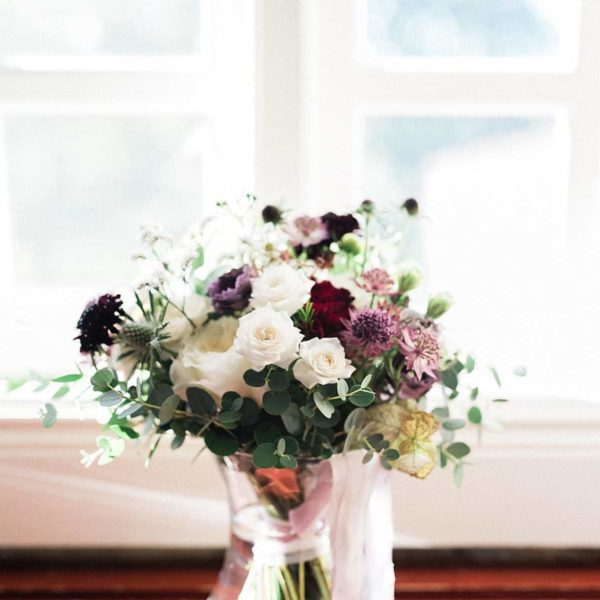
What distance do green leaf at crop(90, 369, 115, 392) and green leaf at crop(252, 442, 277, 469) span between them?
0.16 metres

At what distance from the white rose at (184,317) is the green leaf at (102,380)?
0.07 metres

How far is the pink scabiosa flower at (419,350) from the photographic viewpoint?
0.67 m

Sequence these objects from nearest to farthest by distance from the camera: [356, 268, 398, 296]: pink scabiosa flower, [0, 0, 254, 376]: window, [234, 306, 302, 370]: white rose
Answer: [234, 306, 302, 370]: white rose
[356, 268, 398, 296]: pink scabiosa flower
[0, 0, 254, 376]: window

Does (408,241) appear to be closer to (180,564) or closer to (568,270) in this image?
(568,270)

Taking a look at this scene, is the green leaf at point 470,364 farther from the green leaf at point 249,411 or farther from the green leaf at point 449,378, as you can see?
the green leaf at point 249,411

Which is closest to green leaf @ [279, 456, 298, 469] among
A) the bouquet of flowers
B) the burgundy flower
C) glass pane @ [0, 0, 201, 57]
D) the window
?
the bouquet of flowers

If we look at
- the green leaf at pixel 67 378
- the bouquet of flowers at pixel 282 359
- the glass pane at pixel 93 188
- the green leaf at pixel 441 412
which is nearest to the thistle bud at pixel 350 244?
the bouquet of flowers at pixel 282 359

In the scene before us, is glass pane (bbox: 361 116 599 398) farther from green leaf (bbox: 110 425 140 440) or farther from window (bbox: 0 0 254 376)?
green leaf (bbox: 110 425 140 440)

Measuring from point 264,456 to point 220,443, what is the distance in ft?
0.20

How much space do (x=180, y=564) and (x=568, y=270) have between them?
81cm

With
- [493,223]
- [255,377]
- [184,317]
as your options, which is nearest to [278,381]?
[255,377]

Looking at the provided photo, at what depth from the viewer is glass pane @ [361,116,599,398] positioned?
122cm

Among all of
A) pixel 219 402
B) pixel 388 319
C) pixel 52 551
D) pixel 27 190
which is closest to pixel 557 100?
pixel 388 319

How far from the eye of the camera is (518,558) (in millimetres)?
1101
